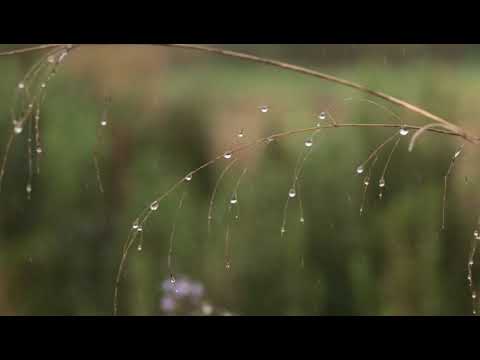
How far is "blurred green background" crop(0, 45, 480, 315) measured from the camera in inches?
118

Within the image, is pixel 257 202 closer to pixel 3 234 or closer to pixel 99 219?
pixel 99 219

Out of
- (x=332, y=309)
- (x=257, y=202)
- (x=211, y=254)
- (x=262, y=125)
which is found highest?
(x=262, y=125)

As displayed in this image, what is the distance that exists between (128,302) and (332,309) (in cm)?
105

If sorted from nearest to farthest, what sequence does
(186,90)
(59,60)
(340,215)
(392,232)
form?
(59,60)
(392,232)
(340,215)
(186,90)

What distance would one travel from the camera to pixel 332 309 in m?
3.14

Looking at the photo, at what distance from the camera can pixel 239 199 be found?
3.18m

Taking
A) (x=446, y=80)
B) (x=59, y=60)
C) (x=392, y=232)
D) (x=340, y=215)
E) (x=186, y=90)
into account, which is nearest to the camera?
(x=59, y=60)

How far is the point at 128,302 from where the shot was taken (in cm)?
340

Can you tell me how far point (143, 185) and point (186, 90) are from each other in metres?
1.10

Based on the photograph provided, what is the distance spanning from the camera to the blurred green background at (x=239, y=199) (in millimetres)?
3002

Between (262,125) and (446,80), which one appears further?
(262,125)

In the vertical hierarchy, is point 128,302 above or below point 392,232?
below

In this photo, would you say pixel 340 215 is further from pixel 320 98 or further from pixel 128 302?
pixel 320 98

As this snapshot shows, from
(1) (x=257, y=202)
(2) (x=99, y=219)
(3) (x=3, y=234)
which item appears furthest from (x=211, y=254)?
(3) (x=3, y=234)
